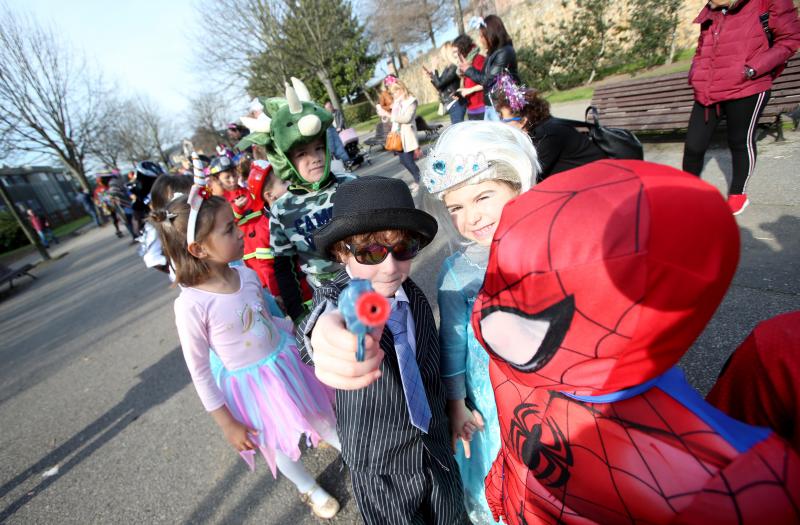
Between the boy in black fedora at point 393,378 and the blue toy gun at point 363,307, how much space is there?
45cm

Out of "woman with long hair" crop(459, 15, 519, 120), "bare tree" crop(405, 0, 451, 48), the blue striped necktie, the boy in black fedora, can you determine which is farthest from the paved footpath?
"bare tree" crop(405, 0, 451, 48)

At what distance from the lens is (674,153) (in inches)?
187

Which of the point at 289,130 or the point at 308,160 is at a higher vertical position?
the point at 289,130

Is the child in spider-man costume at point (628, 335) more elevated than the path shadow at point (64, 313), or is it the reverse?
the child in spider-man costume at point (628, 335)

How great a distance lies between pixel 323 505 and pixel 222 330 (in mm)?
1092

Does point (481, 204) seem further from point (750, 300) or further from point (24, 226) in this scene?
point (24, 226)

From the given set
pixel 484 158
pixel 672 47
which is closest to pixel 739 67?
pixel 484 158

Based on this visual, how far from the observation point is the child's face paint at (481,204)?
122 cm

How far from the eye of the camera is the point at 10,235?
14.7m

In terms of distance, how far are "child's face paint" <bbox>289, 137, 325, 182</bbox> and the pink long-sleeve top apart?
0.63m

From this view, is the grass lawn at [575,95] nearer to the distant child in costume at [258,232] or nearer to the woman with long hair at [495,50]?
the woman with long hair at [495,50]

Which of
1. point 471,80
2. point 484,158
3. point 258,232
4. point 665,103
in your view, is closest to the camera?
point 484,158

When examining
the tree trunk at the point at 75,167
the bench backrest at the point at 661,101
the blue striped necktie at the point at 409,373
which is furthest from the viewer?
the tree trunk at the point at 75,167

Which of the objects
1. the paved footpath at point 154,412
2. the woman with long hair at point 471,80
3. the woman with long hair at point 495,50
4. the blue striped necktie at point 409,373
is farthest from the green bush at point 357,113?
the blue striped necktie at point 409,373
